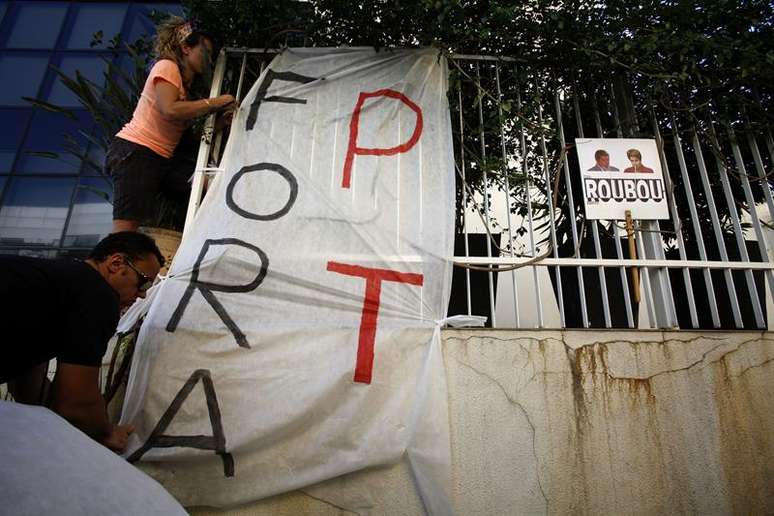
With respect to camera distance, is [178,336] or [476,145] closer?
[178,336]

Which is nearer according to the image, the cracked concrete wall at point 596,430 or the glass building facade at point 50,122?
the cracked concrete wall at point 596,430

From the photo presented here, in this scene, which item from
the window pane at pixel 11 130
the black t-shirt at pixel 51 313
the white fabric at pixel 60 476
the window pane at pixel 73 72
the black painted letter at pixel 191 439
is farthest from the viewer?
the window pane at pixel 73 72

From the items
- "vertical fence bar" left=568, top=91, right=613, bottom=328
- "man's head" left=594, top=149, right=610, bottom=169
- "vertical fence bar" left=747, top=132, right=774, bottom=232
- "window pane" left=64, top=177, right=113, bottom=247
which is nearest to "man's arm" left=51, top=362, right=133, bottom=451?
"vertical fence bar" left=568, top=91, right=613, bottom=328

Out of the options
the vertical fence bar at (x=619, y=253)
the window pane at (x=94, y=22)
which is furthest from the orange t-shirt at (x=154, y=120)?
the window pane at (x=94, y=22)

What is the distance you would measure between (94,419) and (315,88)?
2096 mm

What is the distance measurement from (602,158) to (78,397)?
9.12ft

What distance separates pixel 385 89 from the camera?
2801 millimetres

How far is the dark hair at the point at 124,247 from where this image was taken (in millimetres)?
1729

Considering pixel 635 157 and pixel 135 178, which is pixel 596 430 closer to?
pixel 635 157

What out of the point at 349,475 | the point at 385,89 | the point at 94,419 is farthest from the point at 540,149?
the point at 94,419

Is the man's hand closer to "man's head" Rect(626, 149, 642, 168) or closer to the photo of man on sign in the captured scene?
the photo of man on sign

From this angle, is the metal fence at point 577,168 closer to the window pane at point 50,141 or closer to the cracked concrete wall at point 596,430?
the cracked concrete wall at point 596,430

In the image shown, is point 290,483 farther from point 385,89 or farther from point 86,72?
point 86,72

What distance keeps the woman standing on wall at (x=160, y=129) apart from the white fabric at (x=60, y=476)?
1.88 m
